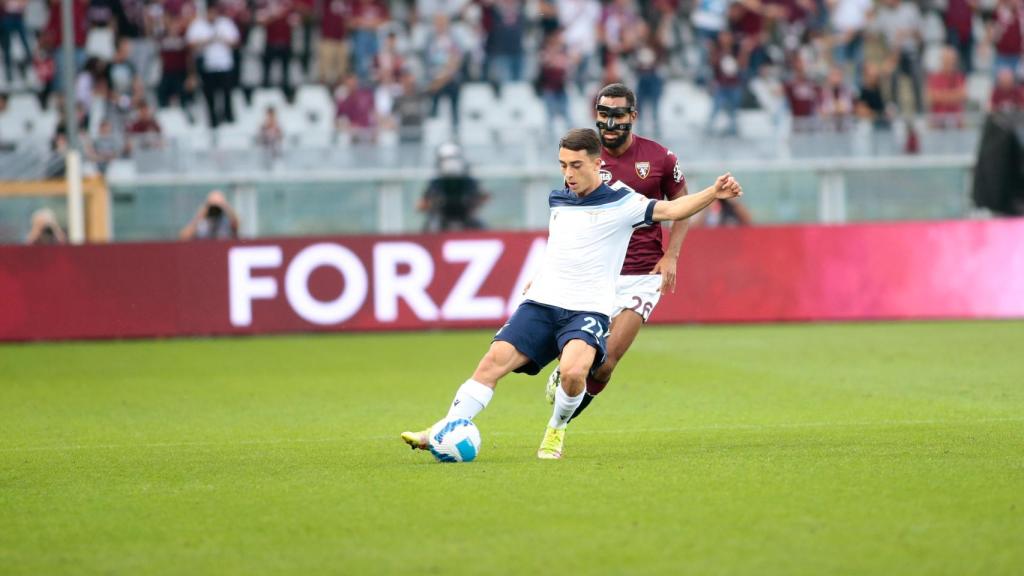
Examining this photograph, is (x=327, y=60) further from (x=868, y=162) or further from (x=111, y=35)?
(x=868, y=162)

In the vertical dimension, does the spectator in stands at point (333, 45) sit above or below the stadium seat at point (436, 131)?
above

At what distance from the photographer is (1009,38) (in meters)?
26.4

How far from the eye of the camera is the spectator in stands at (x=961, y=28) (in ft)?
89.7

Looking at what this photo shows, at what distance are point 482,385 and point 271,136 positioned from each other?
15.2 metres

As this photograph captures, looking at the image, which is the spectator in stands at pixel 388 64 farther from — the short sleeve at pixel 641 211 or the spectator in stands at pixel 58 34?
the short sleeve at pixel 641 211

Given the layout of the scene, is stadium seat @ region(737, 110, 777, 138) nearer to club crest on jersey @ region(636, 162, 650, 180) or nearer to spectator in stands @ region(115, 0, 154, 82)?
spectator in stands @ region(115, 0, 154, 82)

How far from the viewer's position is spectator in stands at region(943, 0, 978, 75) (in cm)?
2734

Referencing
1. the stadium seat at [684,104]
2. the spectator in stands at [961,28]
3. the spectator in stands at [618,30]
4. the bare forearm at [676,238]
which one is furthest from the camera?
the spectator in stands at [961,28]

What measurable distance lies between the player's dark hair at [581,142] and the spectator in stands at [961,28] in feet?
65.9

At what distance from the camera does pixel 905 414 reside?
11312 mm

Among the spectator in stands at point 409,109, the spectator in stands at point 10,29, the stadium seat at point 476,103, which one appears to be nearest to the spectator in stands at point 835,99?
the stadium seat at point 476,103

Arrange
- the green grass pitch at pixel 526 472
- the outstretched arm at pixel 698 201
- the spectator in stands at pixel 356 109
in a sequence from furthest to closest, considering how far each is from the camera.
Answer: the spectator in stands at pixel 356 109 < the outstretched arm at pixel 698 201 < the green grass pitch at pixel 526 472

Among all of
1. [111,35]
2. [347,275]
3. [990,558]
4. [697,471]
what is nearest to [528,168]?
[347,275]

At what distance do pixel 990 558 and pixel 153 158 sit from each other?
18550 mm
